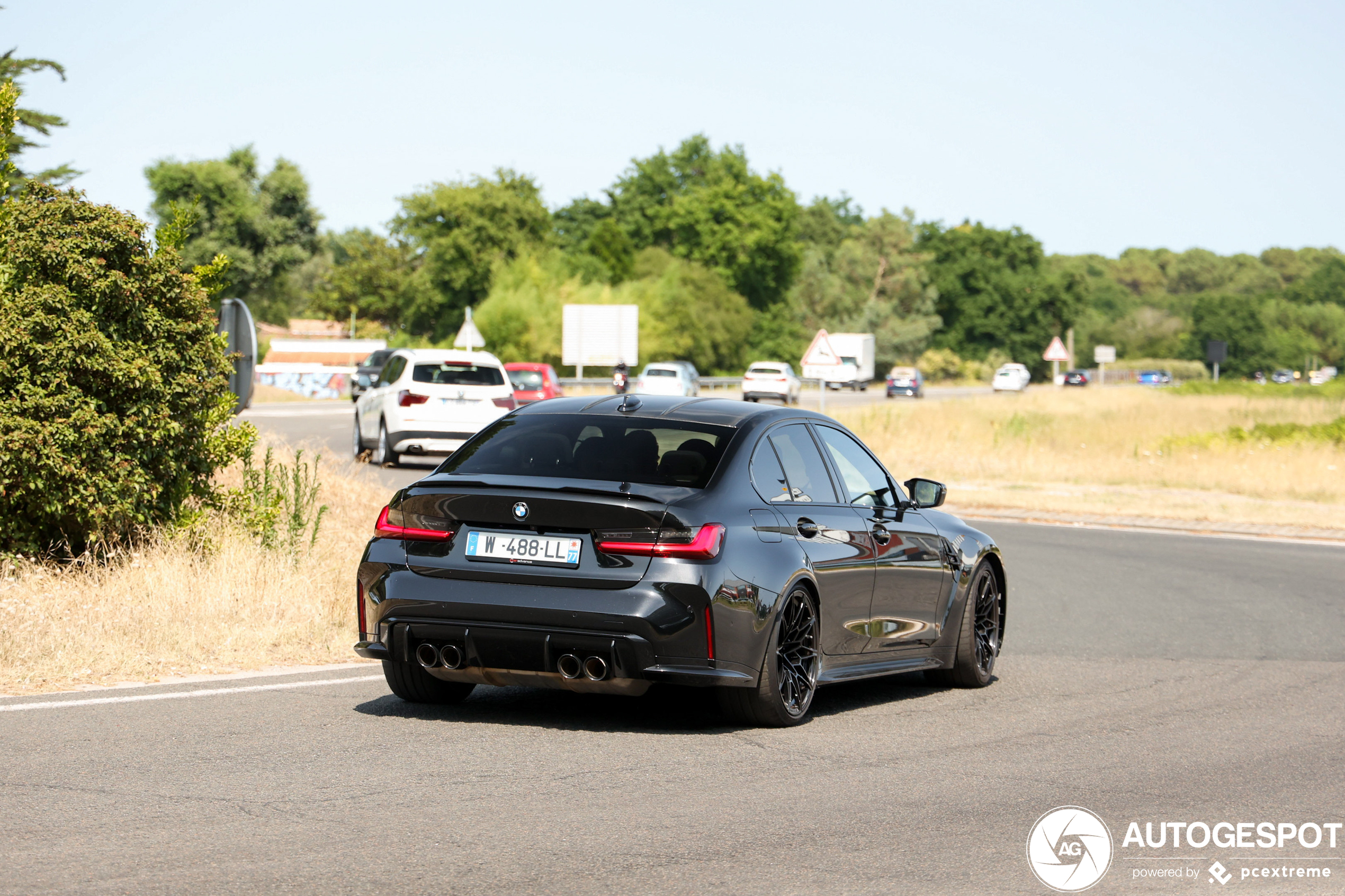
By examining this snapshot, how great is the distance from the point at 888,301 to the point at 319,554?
122m

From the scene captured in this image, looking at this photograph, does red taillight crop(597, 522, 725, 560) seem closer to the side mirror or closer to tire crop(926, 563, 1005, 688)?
the side mirror

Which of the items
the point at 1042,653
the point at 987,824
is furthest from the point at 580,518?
the point at 1042,653

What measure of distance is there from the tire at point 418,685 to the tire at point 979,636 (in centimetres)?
287

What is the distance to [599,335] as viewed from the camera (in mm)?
76750

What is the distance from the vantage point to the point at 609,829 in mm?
5348

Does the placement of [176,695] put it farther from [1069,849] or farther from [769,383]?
[769,383]

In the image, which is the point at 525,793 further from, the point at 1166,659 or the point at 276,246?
the point at 276,246

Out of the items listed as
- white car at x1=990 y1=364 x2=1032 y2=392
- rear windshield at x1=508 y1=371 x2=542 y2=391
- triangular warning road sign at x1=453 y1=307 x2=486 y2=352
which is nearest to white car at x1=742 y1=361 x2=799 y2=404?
triangular warning road sign at x1=453 y1=307 x2=486 y2=352

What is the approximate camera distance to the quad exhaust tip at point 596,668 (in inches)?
268

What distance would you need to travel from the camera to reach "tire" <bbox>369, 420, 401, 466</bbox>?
81.4 ft

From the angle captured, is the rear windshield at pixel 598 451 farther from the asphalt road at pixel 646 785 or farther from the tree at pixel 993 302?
the tree at pixel 993 302

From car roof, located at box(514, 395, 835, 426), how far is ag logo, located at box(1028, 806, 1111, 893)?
258 cm

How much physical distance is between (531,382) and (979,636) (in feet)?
106

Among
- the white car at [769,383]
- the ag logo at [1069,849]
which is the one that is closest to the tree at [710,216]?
the white car at [769,383]
